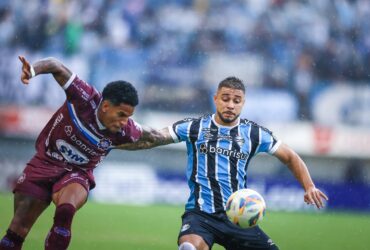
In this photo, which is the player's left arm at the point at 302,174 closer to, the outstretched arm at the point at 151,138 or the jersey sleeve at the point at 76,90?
the outstretched arm at the point at 151,138

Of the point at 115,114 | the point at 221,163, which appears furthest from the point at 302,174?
the point at 115,114

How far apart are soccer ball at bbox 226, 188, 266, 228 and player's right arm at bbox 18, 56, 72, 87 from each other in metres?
1.74

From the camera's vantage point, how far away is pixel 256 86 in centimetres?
2002

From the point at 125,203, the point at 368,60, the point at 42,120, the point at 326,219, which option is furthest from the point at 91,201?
the point at 368,60

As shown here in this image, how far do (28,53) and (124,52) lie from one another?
259cm

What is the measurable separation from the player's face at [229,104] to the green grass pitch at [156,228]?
306cm

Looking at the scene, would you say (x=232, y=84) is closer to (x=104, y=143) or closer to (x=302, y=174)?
(x=302, y=174)

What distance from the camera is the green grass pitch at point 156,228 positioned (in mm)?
9695

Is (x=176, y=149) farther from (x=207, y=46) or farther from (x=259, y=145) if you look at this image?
(x=259, y=145)

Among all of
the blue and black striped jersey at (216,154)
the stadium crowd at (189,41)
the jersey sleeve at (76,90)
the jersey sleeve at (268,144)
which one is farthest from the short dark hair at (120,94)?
the stadium crowd at (189,41)

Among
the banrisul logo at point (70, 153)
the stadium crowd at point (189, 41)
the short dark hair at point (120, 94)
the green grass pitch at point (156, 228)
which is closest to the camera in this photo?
the short dark hair at point (120, 94)

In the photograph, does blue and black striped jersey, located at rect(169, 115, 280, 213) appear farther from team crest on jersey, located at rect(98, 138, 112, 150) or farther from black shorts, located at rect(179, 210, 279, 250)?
team crest on jersey, located at rect(98, 138, 112, 150)

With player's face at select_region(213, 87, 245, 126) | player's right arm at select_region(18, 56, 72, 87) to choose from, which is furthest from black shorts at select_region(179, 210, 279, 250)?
player's right arm at select_region(18, 56, 72, 87)

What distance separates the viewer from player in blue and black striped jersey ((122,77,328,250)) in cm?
610
